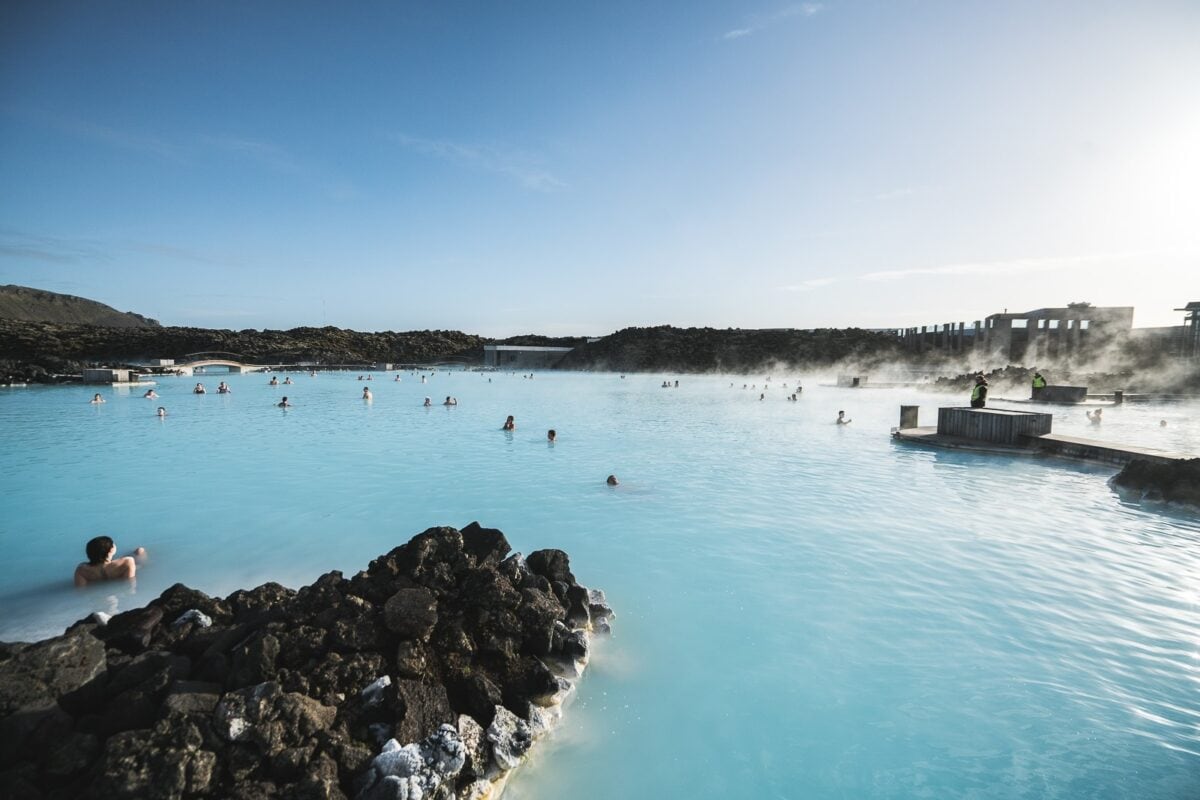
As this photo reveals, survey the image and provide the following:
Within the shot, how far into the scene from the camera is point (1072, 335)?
40094 mm

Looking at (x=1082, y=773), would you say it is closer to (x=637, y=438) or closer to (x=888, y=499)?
(x=888, y=499)

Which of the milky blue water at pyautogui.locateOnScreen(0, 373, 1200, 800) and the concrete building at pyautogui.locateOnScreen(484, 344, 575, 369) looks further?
the concrete building at pyautogui.locateOnScreen(484, 344, 575, 369)

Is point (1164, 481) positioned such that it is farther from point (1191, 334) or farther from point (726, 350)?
point (726, 350)

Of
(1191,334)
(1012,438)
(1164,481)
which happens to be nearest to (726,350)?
(1191,334)

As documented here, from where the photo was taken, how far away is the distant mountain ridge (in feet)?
399

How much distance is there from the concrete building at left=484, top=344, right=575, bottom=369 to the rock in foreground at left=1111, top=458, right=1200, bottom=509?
2750 inches

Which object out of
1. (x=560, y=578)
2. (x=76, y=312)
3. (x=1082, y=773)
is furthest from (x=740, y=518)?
(x=76, y=312)

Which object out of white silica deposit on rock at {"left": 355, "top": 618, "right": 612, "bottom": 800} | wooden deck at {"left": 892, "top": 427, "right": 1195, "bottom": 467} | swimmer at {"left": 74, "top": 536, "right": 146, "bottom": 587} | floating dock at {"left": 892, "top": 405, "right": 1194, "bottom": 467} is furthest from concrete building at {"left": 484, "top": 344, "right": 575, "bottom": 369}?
white silica deposit on rock at {"left": 355, "top": 618, "right": 612, "bottom": 800}

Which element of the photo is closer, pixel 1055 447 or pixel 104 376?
pixel 1055 447

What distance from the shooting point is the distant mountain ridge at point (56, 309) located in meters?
122

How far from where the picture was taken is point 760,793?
3906mm

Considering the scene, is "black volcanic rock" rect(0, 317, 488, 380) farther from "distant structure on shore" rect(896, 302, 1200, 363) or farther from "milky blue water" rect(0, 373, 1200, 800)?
"distant structure on shore" rect(896, 302, 1200, 363)

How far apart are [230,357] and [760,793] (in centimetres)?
7786

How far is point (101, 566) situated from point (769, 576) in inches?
332
